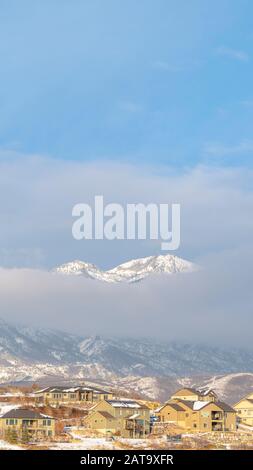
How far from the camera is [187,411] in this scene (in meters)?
141

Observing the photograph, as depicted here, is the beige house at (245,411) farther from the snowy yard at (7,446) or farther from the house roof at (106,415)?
the snowy yard at (7,446)

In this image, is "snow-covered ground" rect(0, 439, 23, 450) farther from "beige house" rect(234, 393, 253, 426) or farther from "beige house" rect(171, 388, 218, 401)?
"beige house" rect(234, 393, 253, 426)

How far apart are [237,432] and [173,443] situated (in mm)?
31308

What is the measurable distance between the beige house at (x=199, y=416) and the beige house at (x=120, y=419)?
9.06 metres

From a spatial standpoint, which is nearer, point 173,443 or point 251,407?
point 173,443

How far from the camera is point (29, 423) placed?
384 ft

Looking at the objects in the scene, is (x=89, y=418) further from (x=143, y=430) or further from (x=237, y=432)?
(x=237, y=432)

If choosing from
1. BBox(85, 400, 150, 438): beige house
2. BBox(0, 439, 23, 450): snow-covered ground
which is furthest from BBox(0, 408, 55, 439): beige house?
BBox(0, 439, 23, 450): snow-covered ground

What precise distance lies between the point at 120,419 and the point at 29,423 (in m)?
15.9

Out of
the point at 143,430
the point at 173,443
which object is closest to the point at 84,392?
the point at 143,430

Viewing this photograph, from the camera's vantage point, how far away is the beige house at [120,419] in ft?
401

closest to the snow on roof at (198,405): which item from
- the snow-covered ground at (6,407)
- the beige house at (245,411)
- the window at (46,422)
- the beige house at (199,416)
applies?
the beige house at (199,416)

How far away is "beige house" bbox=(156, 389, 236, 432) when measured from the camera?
5463 inches
